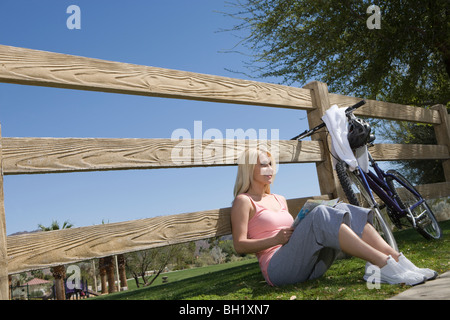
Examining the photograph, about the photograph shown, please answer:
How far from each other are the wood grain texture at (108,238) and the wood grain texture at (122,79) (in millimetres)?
1034

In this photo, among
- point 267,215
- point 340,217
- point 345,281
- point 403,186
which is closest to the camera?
point 340,217

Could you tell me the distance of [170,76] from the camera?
351 cm

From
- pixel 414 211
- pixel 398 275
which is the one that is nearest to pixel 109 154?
pixel 398 275

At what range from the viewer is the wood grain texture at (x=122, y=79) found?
283 cm

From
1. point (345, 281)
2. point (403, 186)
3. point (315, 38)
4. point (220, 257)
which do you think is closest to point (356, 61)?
point (315, 38)

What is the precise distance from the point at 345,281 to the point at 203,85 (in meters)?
2.02

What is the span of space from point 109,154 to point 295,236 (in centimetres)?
147

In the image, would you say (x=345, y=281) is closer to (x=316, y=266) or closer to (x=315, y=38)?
(x=316, y=266)

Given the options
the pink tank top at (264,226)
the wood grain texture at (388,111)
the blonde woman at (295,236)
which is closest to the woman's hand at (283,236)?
the blonde woman at (295,236)

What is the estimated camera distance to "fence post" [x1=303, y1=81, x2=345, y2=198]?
14.9 feet

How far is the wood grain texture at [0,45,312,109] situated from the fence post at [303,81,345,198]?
0.56 metres

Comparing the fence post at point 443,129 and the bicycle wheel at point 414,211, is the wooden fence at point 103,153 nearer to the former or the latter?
the bicycle wheel at point 414,211

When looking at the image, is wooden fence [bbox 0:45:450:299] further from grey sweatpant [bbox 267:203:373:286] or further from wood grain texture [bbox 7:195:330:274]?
grey sweatpant [bbox 267:203:373:286]

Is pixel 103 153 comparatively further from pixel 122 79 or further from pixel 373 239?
pixel 373 239
